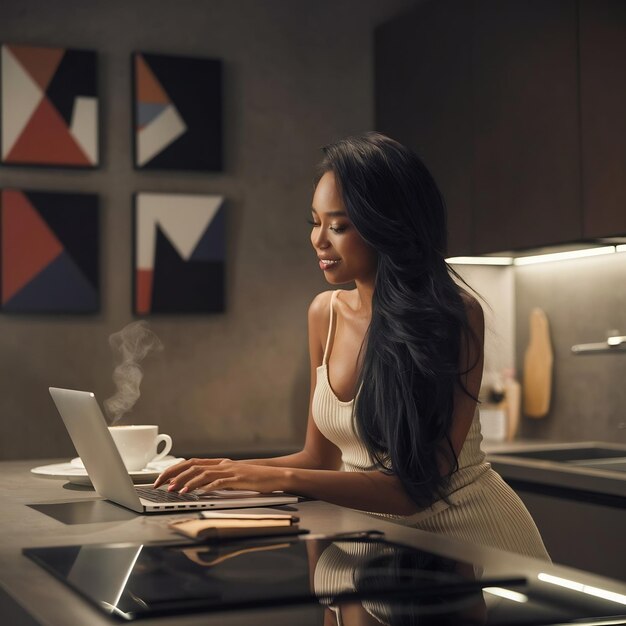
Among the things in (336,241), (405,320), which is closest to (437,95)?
(336,241)

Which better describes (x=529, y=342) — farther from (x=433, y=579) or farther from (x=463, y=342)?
(x=433, y=579)

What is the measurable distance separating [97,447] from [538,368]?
103 inches

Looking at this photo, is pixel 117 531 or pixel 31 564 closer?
pixel 31 564

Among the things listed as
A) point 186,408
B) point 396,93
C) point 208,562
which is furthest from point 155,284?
point 208,562

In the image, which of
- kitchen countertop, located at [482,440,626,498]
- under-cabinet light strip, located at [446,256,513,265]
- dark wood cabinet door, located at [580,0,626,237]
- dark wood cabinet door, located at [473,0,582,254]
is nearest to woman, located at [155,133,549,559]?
kitchen countertop, located at [482,440,626,498]

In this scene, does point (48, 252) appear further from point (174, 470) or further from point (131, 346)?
point (174, 470)

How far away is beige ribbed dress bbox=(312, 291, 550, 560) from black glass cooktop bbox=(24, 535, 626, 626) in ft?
2.22

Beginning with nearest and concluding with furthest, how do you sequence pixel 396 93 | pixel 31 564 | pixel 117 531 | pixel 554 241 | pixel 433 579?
pixel 433 579 < pixel 31 564 < pixel 117 531 < pixel 554 241 < pixel 396 93

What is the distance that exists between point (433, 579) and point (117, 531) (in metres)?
0.51

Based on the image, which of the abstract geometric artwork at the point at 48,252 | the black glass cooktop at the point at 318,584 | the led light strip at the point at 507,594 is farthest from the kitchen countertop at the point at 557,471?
the led light strip at the point at 507,594

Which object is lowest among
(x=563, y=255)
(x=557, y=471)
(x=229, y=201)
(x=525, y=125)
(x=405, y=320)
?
(x=557, y=471)

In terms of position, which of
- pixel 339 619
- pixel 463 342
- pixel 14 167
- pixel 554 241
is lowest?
pixel 339 619

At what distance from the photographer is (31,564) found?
1.15 metres

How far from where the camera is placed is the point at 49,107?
3855mm
